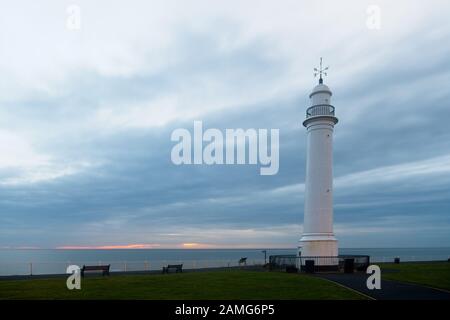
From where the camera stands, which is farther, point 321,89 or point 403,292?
point 321,89

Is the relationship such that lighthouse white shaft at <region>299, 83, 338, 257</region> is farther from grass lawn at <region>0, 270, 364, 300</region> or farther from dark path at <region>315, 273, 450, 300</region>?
dark path at <region>315, 273, 450, 300</region>

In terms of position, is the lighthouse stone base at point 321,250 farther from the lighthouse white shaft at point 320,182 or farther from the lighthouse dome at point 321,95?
the lighthouse dome at point 321,95

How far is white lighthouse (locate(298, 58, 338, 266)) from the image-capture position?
23.6 meters

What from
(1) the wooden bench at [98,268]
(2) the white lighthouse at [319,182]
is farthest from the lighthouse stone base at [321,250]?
(1) the wooden bench at [98,268]

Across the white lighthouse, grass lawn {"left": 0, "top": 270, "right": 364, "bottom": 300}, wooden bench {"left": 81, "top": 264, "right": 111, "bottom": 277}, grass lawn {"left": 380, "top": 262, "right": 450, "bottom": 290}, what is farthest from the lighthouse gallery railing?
wooden bench {"left": 81, "top": 264, "right": 111, "bottom": 277}

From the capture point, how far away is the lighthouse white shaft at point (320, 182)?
23.6 meters

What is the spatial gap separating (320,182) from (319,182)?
0.06 metres

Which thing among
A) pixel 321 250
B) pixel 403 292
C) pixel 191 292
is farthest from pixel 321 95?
pixel 191 292

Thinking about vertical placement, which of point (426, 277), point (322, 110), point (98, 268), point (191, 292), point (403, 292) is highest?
point (322, 110)

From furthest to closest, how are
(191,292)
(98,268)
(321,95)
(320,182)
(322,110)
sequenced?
1. (321,95)
2. (322,110)
3. (320,182)
4. (98,268)
5. (191,292)

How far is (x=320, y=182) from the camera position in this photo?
23922 mm

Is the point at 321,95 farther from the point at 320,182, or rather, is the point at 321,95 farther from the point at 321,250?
the point at 321,250
